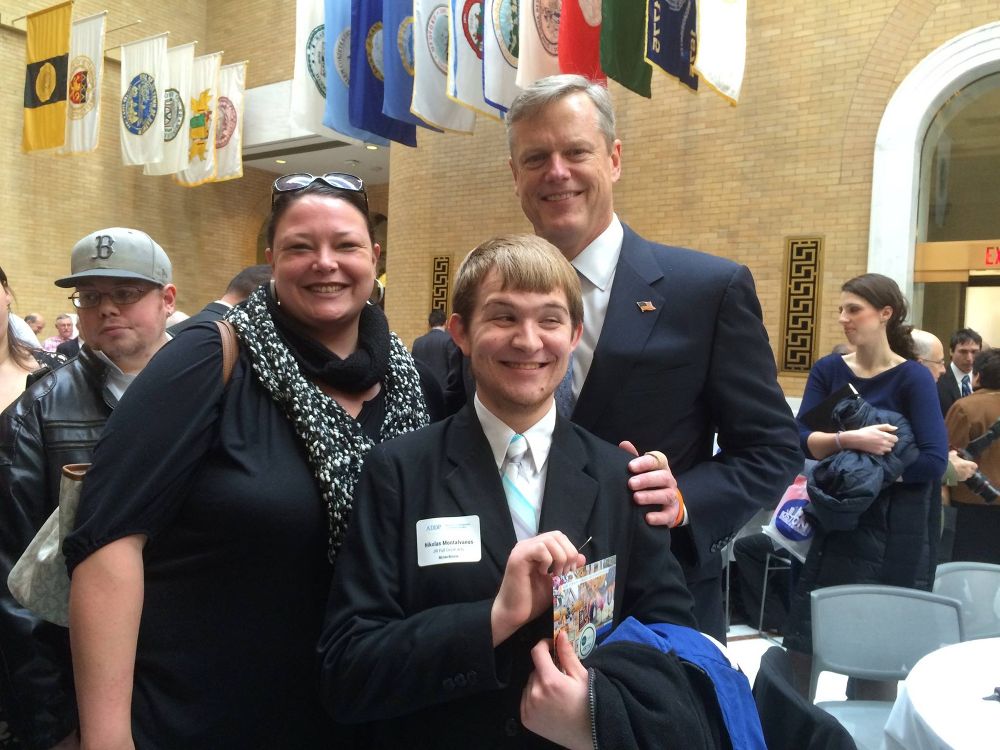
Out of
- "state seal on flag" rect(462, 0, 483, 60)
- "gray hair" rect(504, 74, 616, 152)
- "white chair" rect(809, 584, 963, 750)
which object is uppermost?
"state seal on flag" rect(462, 0, 483, 60)

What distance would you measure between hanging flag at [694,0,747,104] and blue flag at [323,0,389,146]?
5.12 meters

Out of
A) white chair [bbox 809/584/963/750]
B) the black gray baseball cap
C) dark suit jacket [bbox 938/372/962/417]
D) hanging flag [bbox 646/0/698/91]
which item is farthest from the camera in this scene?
hanging flag [bbox 646/0/698/91]

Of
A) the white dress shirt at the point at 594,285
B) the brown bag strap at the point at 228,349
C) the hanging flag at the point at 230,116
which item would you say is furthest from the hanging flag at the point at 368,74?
the brown bag strap at the point at 228,349

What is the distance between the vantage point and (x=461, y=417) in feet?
5.26

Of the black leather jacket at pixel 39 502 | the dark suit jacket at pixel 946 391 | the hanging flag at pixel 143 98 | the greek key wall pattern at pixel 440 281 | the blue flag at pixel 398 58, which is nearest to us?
the black leather jacket at pixel 39 502

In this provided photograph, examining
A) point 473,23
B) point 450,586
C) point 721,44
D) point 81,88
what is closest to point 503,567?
point 450,586

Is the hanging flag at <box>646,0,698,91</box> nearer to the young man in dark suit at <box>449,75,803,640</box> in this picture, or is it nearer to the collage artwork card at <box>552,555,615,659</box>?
the young man in dark suit at <box>449,75,803,640</box>

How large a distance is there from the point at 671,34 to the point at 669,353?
8.33 meters

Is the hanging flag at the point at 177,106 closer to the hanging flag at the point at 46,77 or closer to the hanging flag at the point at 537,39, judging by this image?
the hanging flag at the point at 46,77

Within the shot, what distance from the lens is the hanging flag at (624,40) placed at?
9078 millimetres

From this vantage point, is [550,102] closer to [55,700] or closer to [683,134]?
[55,700]

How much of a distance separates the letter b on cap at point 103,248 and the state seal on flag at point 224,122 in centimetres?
1397

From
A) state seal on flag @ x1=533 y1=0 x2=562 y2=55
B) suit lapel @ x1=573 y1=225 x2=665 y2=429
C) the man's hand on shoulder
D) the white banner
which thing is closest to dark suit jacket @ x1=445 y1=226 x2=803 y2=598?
suit lapel @ x1=573 y1=225 x2=665 y2=429

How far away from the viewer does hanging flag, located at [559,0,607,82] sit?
9266 mm
